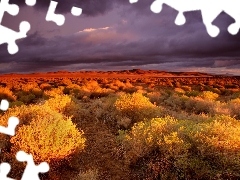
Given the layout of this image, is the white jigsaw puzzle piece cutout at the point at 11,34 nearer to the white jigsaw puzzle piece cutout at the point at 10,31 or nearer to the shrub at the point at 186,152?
the white jigsaw puzzle piece cutout at the point at 10,31

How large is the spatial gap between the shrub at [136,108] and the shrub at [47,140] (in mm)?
4444

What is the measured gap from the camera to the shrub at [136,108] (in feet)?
45.8

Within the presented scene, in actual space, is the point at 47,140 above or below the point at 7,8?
below

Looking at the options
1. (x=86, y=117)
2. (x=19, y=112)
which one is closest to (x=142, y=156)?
(x=19, y=112)

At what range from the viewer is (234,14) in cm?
703

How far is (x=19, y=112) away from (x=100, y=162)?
9.86 feet

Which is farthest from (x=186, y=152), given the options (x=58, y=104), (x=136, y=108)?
(x=58, y=104)

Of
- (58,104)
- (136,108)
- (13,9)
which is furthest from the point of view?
(58,104)

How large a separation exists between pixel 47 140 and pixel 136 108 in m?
5.87

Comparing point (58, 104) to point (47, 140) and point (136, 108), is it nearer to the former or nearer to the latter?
point (136, 108)

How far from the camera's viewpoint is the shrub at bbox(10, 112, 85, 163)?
29.0 feet

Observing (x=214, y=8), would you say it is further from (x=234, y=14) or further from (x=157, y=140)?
(x=157, y=140)

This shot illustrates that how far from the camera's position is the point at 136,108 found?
14305 mm

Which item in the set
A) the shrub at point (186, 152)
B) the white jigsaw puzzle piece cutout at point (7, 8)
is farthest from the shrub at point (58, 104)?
the white jigsaw puzzle piece cutout at point (7, 8)
